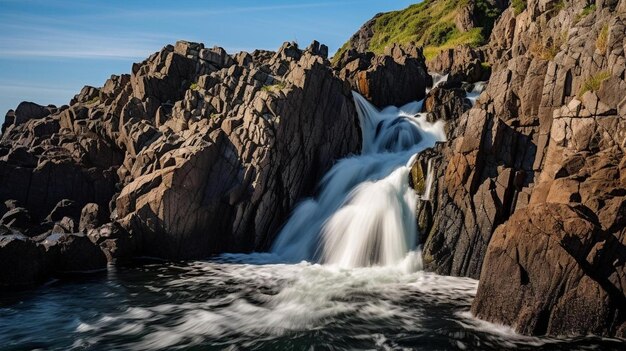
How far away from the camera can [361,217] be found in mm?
30109

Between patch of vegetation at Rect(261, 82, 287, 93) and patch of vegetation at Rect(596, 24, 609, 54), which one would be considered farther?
patch of vegetation at Rect(261, 82, 287, 93)

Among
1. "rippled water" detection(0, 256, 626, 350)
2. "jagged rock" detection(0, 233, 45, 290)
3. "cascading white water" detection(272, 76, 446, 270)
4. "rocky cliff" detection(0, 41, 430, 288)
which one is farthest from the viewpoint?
"rocky cliff" detection(0, 41, 430, 288)

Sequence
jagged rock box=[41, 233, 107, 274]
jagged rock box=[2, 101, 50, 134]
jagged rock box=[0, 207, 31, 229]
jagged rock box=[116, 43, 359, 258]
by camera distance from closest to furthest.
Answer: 1. jagged rock box=[41, 233, 107, 274]
2. jagged rock box=[116, 43, 359, 258]
3. jagged rock box=[0, 207, 31, 229]
4. jagged rock box=[2, 101, 50, 134]

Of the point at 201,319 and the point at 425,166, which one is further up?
the point at 425,166

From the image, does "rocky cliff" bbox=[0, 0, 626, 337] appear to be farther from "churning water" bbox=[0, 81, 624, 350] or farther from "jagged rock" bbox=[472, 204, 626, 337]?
"churning water" bbox=[0, 81, 624, 350]

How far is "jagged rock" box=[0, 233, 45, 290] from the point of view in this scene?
24.9 m

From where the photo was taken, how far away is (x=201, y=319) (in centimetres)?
2003

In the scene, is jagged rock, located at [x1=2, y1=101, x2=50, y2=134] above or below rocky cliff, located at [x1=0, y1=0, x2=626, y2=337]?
above

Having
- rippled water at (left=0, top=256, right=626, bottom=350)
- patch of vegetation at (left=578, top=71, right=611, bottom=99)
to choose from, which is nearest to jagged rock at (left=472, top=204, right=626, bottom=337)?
rippled water at (left=0, top=256, right=626, bottom=350)

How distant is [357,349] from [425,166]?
1613 cm

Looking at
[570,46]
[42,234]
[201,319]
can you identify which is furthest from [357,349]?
[42,234]

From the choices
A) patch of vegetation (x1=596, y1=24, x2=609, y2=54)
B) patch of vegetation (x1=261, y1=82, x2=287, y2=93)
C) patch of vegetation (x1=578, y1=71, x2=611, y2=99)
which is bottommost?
patch of vegetation (x1=578, y1=71, x2=611, y2=99)

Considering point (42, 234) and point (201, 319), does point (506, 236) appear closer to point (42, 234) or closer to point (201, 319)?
point (201, 319)

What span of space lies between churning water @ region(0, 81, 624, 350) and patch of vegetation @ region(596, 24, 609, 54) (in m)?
11.7
